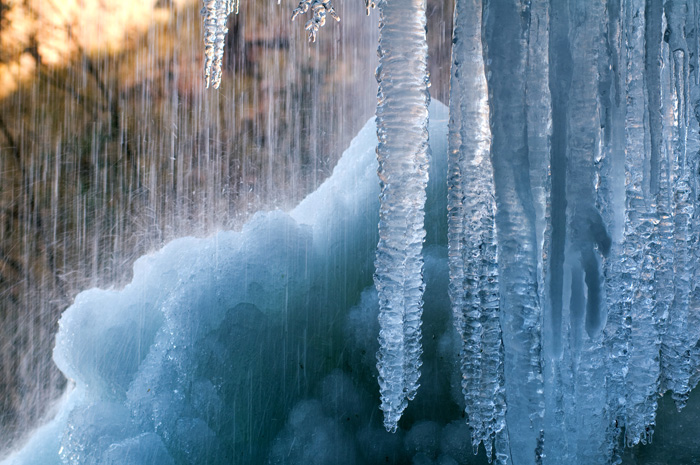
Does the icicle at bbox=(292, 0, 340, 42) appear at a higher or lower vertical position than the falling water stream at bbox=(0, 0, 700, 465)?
higher

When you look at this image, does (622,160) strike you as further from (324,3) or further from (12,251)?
(12,251)

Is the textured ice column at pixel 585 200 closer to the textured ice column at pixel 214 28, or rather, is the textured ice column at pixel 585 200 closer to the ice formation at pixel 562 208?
the ice formation at pixel 562 208

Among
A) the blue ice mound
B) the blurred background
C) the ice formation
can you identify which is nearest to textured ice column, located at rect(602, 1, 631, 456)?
the ice formation

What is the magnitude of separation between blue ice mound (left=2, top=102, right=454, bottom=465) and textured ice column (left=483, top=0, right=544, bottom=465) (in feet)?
3.29

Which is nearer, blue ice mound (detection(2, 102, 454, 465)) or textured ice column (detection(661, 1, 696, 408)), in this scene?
textured ice column (detection(661, 1, 696, 408))

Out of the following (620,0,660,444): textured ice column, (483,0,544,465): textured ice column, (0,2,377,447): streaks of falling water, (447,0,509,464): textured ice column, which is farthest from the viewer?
(0,2,377,447): streaks of falling water

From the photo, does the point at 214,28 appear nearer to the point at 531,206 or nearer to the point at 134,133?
the point at 531,206

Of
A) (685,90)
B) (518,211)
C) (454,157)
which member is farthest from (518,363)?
(685,90)

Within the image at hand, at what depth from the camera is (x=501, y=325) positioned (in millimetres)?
1153

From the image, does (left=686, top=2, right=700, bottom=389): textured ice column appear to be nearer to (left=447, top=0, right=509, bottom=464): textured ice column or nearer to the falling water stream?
the falling water stream

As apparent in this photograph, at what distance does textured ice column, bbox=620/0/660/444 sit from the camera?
4.44ft

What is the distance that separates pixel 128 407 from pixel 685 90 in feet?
7.66

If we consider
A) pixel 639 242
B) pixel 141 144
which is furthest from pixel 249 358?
pixel 141 144

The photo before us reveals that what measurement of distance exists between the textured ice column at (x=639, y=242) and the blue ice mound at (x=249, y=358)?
82cm
